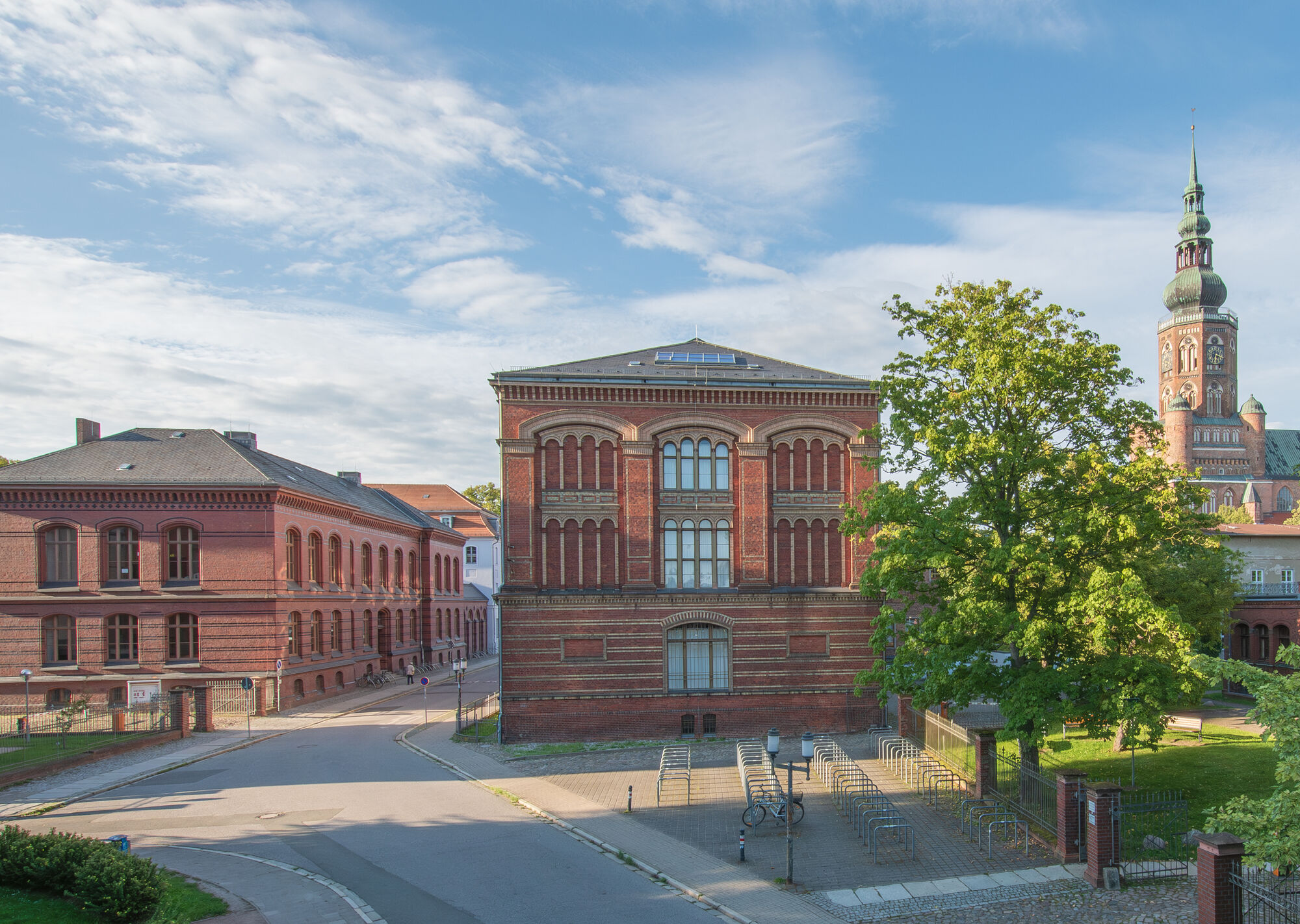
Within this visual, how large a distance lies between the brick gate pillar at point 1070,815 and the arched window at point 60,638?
1513 inches

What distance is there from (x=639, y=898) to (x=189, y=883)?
26.5 ft

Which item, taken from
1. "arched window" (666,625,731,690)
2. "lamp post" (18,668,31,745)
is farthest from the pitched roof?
"lamp post" (18,668,31,745)

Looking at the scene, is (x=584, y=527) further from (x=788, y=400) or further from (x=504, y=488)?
(x=788, y=400)

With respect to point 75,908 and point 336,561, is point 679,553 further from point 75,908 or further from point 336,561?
point 336,561

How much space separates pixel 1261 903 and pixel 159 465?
135ft

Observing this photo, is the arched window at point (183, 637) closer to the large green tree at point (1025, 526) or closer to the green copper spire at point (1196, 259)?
the large green tree at point (1025, 526)

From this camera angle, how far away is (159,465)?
37781 millimetres

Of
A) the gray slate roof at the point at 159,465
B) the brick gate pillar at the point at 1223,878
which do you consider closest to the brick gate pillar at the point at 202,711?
the gray slate roof at the point at 159,465

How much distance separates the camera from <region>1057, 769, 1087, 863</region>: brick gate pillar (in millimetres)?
16000

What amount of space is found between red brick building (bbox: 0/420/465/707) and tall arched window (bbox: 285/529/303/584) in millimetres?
68

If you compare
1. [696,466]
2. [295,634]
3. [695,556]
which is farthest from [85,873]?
[295,634]

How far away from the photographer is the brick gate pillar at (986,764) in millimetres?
19312

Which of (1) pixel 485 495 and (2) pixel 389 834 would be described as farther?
(1) pixel 485 495

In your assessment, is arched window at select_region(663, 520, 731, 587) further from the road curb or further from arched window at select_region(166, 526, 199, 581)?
arched window at select_region(166, 526, 199, 581)
